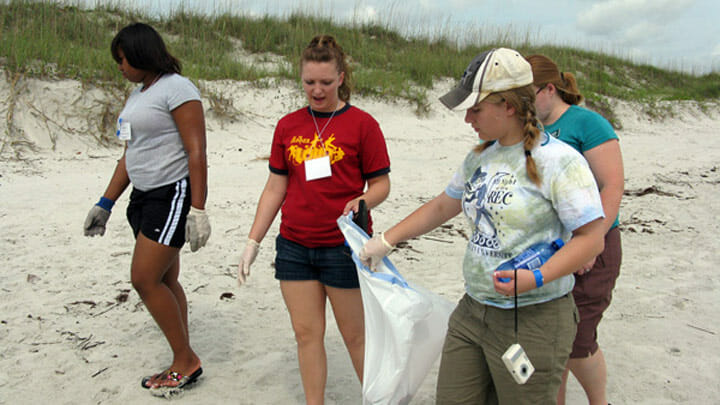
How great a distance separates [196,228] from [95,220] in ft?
2.47

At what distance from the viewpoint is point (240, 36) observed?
12.8 metres

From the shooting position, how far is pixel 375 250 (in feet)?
6.73

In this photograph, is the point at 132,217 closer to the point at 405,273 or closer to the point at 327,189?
the point at 327,189

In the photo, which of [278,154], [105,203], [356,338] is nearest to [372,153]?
[278,154]

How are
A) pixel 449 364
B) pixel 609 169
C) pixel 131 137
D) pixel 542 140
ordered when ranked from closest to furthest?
pixel 542 140, pixel 449 364, pixel 609 169, pixel 131 137

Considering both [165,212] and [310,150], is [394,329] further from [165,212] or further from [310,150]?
[165,212]

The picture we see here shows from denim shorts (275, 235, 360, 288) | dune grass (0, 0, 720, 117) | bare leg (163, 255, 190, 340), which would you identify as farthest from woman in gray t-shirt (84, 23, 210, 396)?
dune grass (0, 0, 720, 117)

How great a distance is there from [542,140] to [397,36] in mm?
14365

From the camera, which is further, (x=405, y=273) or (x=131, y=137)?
(x=405, y=273)

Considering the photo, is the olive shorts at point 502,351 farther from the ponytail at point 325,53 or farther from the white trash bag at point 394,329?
the ponytail at point 325,53

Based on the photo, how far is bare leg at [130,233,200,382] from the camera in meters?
2.75

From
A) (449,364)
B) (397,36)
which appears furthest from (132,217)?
(397,36)

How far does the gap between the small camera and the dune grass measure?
8.47 meters

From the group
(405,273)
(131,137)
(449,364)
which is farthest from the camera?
(405,273)
